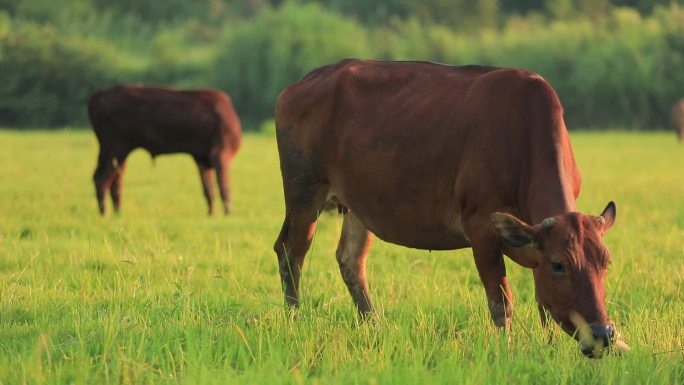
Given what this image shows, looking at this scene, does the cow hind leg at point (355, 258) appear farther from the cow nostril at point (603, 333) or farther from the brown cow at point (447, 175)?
the cow nostril at point (603, 333)

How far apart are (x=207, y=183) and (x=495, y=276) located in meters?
7.90

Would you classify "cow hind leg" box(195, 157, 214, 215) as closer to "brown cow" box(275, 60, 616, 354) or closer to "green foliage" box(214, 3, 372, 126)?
"brown cow" box(275, 60, 616, 354)

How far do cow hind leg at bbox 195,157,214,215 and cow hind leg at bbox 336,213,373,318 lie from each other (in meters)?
5.77

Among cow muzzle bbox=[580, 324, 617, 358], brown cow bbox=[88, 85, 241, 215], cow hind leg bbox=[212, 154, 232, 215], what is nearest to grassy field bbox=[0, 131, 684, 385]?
cow muzzle bbox=[580, 324, 617, 358]

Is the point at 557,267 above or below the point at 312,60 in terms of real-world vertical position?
above

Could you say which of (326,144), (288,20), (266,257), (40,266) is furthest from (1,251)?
(288,20)

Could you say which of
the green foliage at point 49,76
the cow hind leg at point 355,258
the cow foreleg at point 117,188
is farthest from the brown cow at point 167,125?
the green foliage at point 49,76

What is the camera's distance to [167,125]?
44.0 ft

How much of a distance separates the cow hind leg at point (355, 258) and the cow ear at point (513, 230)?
5.90 feet

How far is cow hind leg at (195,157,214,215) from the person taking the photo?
12562mm

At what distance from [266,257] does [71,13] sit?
52.7 meters

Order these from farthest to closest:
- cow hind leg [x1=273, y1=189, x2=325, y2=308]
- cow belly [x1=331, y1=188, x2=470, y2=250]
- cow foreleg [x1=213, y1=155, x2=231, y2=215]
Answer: cow foreleg [x1=213, y1=155, x2=231, y2=215]
cow hind leg [x1=273, y1=189, x2=325, y2=308]
cow belly [x1=331, y1=188, x2=470, y2=250]

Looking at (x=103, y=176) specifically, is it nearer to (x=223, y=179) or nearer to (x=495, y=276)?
(x=223, y=179)

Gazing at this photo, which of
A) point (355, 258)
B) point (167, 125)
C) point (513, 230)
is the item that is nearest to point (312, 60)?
point (167, 125)
